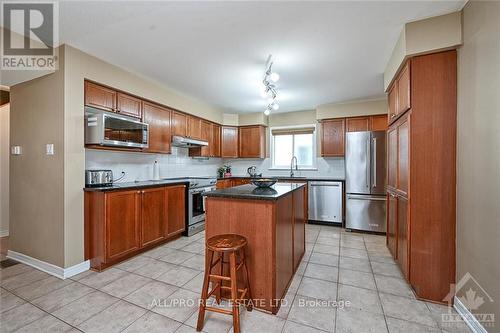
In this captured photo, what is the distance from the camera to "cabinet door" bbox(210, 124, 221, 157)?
17.1ft

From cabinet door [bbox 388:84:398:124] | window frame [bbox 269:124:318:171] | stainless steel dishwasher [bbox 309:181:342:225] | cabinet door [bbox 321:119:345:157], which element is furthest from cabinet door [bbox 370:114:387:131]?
cabinet door [bbox 388:84:398:124]

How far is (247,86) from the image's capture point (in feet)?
12.2

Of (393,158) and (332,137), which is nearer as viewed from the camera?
(393,158)

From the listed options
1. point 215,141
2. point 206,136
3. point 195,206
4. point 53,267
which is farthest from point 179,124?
point 53,267

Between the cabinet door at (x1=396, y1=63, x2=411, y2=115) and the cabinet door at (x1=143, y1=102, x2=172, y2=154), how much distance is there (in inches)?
133

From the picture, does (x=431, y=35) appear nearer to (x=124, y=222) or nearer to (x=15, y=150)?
(x=124, y=222)

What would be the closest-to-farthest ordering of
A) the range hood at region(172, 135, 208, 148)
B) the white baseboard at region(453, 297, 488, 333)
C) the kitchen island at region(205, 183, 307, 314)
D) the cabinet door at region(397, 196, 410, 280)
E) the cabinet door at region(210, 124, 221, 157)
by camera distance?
the white baseboard at region(453, 297, 488, 333)
the kitchen island at region(205, 183, 307, 314)
the cabinet door at region(397, 196, 410, 280)
the range hood at region(172, 135, 208, 148)
the cabinet door at region(210, 124, 221, 157)

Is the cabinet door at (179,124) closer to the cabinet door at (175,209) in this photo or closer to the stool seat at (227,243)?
the cabinet door at (175,209)

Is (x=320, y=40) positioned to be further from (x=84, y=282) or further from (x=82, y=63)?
(x=84, y=282)

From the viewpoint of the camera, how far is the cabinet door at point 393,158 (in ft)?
8.37

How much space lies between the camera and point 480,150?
1596 mm

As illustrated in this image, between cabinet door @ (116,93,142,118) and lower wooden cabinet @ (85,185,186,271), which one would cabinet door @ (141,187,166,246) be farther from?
cabinet door @ (116,93,142,118)

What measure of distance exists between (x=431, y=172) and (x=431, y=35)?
3.98 feet

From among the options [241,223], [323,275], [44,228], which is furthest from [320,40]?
[44,228]
